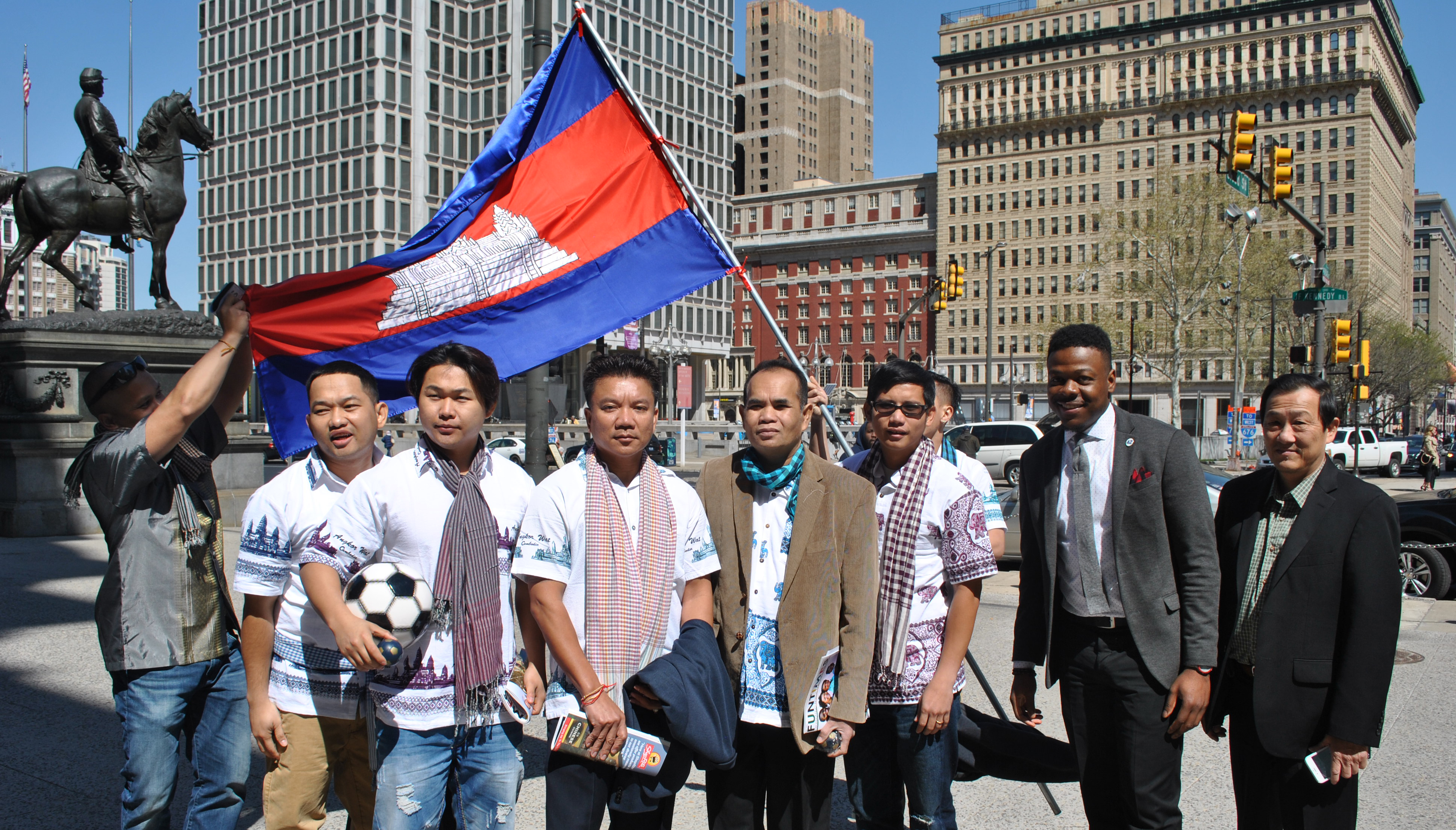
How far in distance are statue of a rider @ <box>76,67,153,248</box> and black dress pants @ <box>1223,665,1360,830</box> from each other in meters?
14.8

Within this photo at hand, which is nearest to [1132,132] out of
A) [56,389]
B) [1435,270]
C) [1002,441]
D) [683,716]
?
[1435,270]

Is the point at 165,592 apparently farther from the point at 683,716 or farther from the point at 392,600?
the point at 683,716

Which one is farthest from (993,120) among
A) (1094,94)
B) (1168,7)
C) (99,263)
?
(99,263)

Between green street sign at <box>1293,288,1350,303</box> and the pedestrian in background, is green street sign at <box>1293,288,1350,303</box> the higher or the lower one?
the higher one

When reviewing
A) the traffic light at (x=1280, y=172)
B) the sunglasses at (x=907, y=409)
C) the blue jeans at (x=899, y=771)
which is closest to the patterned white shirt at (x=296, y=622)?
the blue jeans at (x=899, y=771)

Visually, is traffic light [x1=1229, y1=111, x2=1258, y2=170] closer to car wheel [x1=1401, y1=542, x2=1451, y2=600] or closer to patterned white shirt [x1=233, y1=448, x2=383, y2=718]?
car wheel [x1=1401, y1=542, x2=1451, y2=600]

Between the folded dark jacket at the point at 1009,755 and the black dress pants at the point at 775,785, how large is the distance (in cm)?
64

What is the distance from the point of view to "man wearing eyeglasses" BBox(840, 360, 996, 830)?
3.32 metres

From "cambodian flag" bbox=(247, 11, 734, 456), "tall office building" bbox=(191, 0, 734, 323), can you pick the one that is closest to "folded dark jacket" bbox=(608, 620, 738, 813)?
"cambodian flag" bbox=(247, 11, 734, 456)

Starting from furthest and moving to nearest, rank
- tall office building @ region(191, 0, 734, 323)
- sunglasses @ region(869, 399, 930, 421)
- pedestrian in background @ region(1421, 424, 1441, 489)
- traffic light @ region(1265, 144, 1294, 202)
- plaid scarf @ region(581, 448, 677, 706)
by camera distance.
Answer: tall office building @ region(191, 0, 734, 323)
pedestrian in background @ region(1421, 424, 1441, 489)
traffic light @ region(1265, 144, 1294, 202)
sunglasses @ region(869, 399, 930, 421)
plaid scarf @ region(581, 448, 677, 706)

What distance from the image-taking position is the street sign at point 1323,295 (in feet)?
49.0

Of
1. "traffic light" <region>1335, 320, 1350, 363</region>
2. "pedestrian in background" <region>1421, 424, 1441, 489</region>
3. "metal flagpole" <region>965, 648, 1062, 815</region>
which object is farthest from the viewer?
"pedestrian in background" <region>1421, 424, 1441, 489</region>

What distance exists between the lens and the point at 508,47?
71.9 metres

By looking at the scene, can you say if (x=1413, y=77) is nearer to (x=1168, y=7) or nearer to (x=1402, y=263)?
(x=1402, y=263)
